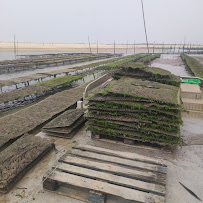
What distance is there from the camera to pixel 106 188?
4.00 m

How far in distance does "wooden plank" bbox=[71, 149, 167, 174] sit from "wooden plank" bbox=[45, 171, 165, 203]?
84 cm

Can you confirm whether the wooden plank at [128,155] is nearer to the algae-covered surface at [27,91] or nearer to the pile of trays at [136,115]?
the pile of trays at [136,115]

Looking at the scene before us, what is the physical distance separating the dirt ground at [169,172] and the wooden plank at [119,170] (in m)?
0.58

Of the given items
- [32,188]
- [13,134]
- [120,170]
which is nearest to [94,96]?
[120,170]

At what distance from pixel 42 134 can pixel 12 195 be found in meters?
3.16

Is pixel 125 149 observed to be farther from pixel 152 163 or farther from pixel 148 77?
pixel 148 77

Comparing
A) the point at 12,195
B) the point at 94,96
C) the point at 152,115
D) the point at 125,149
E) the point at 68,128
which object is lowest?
the point at 12,195

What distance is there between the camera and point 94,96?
6.47 m

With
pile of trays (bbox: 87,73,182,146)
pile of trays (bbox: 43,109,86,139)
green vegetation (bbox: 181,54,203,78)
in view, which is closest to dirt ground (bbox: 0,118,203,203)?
pile of trays (bbox: 43,109,86,139)

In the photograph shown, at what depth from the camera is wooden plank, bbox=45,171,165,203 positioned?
3.77 metres

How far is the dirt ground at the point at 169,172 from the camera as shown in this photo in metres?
4.31

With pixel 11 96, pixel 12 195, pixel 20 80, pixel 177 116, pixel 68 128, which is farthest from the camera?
pixel 20 80

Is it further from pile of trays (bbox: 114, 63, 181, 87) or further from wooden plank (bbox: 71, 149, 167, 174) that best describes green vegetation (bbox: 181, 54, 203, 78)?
wooden plank (bbox: 71, 149, 167, 174)

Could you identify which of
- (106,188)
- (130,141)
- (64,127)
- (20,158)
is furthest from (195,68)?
(20,158)
